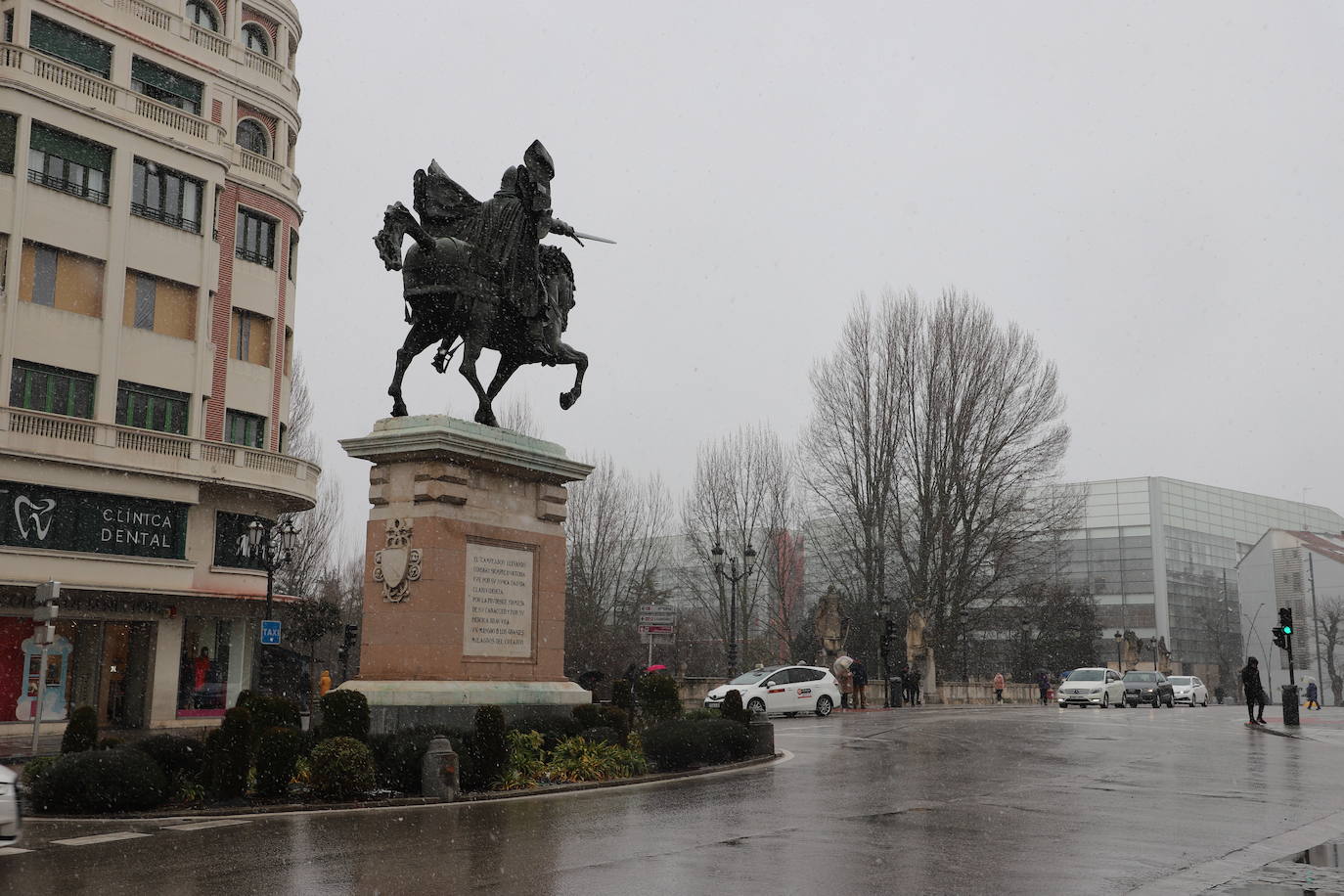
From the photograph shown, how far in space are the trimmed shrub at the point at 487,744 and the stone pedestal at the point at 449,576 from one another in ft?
3.67

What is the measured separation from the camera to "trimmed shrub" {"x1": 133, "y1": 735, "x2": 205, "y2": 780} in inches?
487

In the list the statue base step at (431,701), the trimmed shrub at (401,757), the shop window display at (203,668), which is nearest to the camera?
the trimmed shrub at (401,757)

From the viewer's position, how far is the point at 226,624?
39.2 meters

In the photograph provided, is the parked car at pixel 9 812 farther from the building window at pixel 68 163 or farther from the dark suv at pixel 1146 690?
the dark suv at pixel 1146 690

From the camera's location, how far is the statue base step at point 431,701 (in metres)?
14.1

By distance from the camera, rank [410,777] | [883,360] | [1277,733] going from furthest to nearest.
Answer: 1. [883,360]
2. [1277,733]
3. [410,777]

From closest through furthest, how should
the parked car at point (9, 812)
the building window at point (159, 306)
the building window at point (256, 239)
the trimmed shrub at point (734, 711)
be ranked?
the parked car at point (9, 812) < the trimmed shrub at point (734, 711) < the building window at point (159, 306) < the building window at point (256, 239)

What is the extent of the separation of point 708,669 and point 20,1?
48.1m

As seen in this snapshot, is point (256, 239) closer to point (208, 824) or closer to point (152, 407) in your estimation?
point (152, 407)

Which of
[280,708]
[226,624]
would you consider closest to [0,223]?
[226,624]

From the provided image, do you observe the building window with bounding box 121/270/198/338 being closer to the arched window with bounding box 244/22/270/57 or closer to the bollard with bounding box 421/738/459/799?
the arched window with bounding box 244/22/270/57

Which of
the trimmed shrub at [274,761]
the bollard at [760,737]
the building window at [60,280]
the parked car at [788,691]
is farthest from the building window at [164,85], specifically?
the trimmed shrub at [274,761]

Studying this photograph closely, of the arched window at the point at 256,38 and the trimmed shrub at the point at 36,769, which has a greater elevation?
the arched window at the point at 256,38

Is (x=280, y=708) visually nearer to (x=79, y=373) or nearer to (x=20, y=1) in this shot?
(x=79, y=373)
